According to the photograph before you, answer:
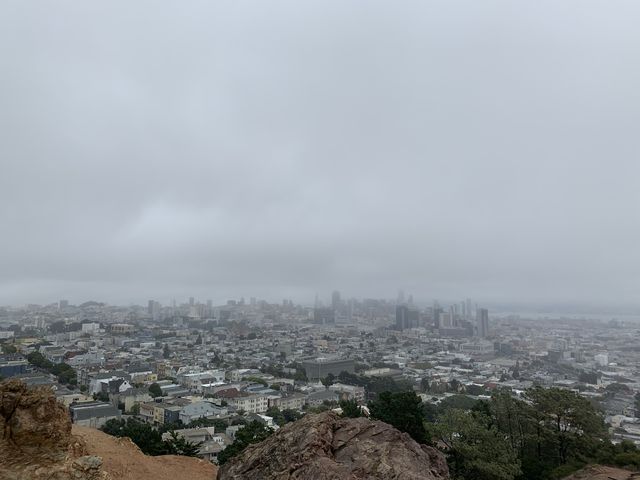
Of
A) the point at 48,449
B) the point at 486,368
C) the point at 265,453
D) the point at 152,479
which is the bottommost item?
the point at 486,368

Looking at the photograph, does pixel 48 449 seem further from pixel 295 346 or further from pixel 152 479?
pixel 295 346

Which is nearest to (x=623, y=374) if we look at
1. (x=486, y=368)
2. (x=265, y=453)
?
(x=486, y=368)

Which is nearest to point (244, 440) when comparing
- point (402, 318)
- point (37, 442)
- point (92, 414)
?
point (37, 442)

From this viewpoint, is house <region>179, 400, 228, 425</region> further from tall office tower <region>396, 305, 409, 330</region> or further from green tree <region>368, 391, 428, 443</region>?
tall office tower <region>396, 305, 409, 330</region>

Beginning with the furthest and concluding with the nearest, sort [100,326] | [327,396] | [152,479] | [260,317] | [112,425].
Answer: [260,317] → [100,326] → [327,396] → [112,425] → [152,479]

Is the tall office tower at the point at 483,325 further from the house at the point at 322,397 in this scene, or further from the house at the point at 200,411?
the house at the point at 200,411

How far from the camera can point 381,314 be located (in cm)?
15975

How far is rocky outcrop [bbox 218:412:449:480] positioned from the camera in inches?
258

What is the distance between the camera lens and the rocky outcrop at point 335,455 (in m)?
6.55

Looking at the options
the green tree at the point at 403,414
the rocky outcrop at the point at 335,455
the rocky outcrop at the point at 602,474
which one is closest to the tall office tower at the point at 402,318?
the green tree at the point at 403,414

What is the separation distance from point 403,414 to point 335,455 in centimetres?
675

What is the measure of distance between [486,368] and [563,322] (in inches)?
2372

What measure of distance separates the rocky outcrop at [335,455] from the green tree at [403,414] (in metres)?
4.55

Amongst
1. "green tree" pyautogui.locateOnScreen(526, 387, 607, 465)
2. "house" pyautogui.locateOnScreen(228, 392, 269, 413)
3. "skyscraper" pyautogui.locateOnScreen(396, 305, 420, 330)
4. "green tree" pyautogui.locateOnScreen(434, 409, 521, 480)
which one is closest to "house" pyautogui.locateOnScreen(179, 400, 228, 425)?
"house" pyautogui.locateOnScreen(228, 392, 269, 413)
